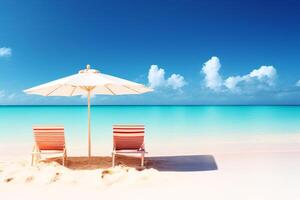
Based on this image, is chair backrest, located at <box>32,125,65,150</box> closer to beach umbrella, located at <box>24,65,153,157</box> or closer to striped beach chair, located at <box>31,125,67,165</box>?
striped beach chair, located at <box>31,125,67,165</box>

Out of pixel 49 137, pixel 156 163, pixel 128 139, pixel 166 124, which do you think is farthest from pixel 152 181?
pixel 166 124

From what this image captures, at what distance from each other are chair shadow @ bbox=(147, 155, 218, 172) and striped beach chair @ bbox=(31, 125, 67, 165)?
171 cm

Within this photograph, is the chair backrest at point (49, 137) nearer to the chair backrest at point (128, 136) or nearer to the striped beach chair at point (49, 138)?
the striped beach chair at point (49, 138)

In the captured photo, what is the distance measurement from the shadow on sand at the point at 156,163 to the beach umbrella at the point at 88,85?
136 centimetres

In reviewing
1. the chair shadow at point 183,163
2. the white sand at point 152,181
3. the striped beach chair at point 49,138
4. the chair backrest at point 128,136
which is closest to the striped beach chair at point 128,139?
the chair backrest at point 128,136

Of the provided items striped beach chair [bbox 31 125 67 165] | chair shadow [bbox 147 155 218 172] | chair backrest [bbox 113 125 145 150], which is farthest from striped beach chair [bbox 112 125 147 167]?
striped beach chair [bbox 31 125 67 165]

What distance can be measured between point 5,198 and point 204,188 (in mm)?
2667

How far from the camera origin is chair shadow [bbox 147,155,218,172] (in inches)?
258

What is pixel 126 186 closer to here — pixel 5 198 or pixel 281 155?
pixel 5 198

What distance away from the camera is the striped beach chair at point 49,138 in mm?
6160

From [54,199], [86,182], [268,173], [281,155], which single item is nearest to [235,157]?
[281,155]

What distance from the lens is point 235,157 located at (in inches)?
310

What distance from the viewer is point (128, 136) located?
20.3 ft

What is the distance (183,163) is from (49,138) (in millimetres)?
2651
